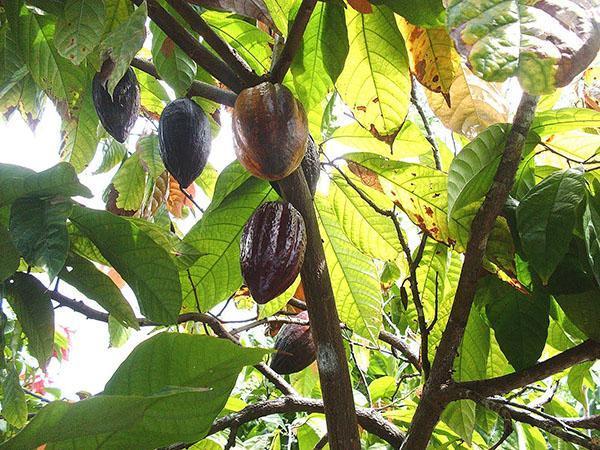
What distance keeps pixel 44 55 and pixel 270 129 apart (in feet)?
1.45

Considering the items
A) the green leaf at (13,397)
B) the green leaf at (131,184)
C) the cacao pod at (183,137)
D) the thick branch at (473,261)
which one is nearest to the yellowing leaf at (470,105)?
the thick branch at (473,261)

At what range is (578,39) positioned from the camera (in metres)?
0.60

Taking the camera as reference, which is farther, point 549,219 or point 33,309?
point 33,309

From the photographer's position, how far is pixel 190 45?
3.03 ft

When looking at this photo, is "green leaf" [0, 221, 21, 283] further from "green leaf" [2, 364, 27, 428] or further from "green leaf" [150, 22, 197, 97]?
"green leaf" [150, 22, 197, 97]

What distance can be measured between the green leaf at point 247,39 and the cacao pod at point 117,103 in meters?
0.17

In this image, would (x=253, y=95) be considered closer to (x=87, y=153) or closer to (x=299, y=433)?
(x=87, y=153)

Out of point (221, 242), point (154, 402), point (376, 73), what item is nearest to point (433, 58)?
point (376, 73)

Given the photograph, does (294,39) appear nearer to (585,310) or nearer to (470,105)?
(470,105)

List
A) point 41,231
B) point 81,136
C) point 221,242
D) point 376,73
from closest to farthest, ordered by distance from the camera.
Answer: point 41,231, point 376,73, point 221,242, point 81,136

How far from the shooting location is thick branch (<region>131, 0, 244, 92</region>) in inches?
36.1

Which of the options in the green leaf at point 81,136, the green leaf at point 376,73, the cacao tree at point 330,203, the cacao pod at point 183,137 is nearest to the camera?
the cacao tree at point 330,203

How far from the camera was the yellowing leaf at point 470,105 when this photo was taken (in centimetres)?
101

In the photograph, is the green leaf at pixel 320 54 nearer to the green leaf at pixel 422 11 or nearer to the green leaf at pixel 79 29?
the green leaf at pixel 422 11
